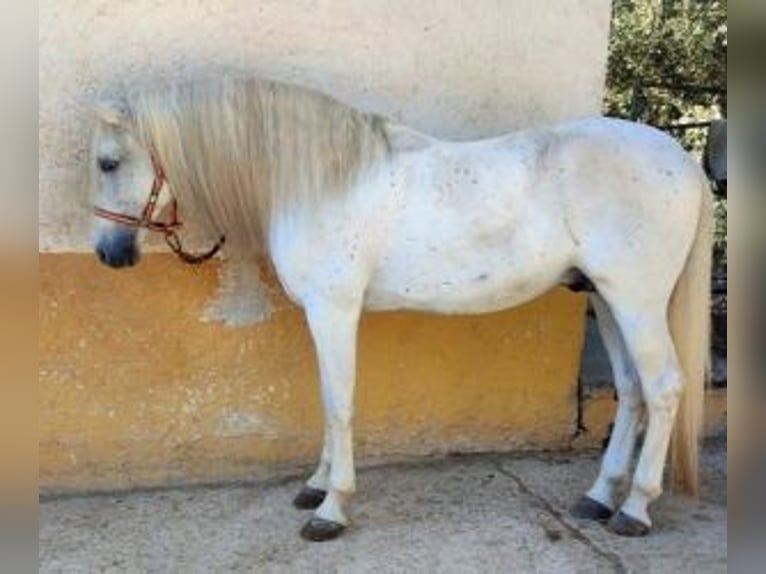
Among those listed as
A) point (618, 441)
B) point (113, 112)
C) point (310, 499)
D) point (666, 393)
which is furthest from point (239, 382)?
point (666, 393)

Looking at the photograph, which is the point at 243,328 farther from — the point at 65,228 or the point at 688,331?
the point at 688,331

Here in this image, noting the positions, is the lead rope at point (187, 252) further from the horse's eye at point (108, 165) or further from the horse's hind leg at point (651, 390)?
the horse's hind leg at point (651, 390)

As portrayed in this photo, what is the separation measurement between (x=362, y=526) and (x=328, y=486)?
0.55ft

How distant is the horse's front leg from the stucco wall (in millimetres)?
452

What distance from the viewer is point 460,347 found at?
3537mm

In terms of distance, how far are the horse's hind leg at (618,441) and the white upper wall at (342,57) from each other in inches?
31.5

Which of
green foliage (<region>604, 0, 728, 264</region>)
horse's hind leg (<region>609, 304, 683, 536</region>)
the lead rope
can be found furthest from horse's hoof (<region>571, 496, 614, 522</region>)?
green foliage (<region>604, 0, 728, 264</region>)

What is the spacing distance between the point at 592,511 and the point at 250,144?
63.4 inches

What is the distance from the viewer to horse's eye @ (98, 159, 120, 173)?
2.81 m

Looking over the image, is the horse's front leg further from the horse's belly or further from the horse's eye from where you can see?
the horse's eye

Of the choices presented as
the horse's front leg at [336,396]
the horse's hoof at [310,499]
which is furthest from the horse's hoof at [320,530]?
the horse's hoof at [310,499]

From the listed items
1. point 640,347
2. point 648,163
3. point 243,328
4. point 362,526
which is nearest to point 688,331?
point 640,347

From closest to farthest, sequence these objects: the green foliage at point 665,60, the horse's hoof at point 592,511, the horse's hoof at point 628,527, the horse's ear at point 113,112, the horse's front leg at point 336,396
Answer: the horse's ear at point 113,112 < the horse's front leg at point 336,396 < the horse's hoof at point 628,527 < the horse's hoof at point 592,511 < the green foliage at point 665,60

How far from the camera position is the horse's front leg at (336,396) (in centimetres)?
289
